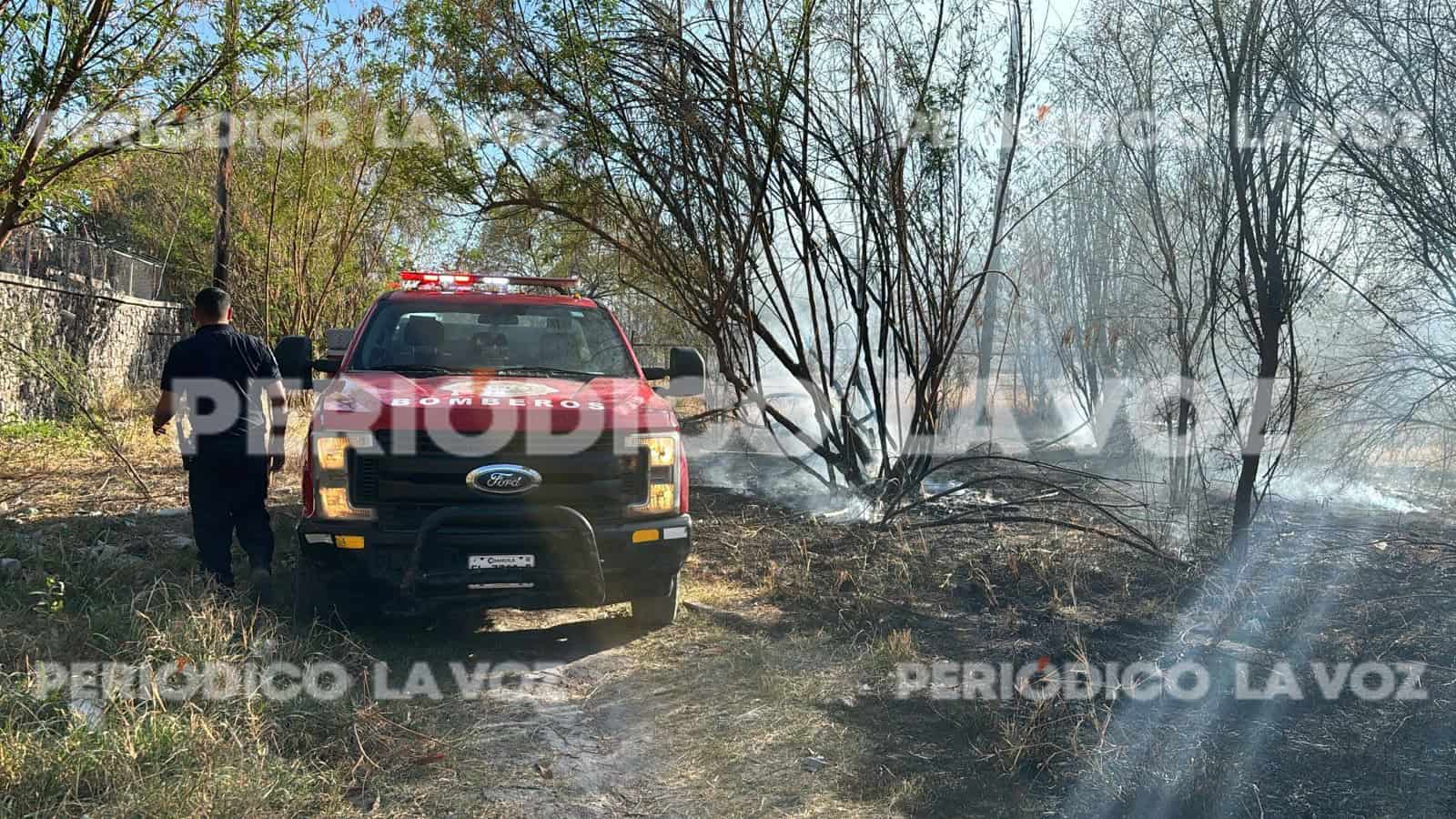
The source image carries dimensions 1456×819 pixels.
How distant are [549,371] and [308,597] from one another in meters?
1.75

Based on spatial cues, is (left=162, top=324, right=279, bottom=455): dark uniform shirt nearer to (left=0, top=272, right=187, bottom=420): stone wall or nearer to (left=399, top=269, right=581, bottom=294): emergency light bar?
(left=399, top=269, right=581, bottom=294): emergency light bar

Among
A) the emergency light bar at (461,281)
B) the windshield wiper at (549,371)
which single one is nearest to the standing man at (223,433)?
the emergency light bar at (461,281)

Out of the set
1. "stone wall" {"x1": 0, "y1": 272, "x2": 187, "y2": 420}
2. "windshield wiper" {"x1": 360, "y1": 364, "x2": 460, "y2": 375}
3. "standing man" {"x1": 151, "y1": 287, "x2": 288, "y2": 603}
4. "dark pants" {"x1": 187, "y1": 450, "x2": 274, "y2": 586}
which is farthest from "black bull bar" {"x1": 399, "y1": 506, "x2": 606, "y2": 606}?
"stone wall" {"x1": 0, "y1": 272, "x2": 187, "y2": 420}

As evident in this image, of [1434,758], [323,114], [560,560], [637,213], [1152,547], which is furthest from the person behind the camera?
[323,114]

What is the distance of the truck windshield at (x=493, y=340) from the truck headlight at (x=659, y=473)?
0.94 m

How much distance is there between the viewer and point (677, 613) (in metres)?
6.11

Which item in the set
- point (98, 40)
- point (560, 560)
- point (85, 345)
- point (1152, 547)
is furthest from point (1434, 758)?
point (85, 345)

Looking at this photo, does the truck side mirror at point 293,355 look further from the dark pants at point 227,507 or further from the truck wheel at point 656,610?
the truck wheel at point 656,610

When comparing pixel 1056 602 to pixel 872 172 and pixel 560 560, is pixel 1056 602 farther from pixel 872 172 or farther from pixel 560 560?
pixel 872 172

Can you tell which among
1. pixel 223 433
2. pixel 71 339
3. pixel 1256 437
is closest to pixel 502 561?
pixel 223 433

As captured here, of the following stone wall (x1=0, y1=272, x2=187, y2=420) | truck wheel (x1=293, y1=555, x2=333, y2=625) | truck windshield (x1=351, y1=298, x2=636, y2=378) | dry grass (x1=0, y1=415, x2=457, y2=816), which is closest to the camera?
dry grass (x1=0, y1=415, x2=457, y2=816)

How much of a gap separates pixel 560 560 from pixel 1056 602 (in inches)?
Answer: 116

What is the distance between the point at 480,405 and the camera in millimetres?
4949

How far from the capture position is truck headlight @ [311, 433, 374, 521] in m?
4.77
